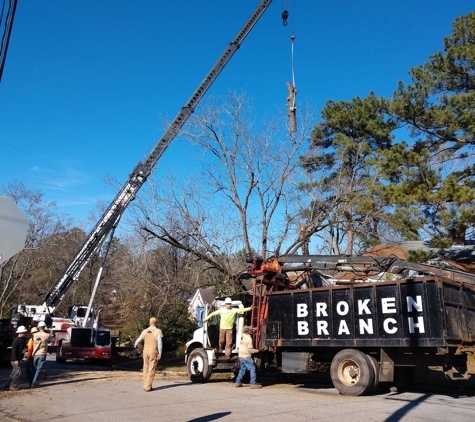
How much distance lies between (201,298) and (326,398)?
3743 cm

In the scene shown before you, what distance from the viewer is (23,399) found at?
33.2 ft

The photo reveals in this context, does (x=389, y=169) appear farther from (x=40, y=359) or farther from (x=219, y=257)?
(x=40, y=359)

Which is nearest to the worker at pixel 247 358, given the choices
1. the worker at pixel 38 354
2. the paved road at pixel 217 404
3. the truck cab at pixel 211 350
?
the paved road at pixel 217 404

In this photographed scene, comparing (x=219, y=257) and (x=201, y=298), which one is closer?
(x=219, y=257)

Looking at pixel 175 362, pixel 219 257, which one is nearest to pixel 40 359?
pixel 219 257

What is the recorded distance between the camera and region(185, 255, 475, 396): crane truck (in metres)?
9.99

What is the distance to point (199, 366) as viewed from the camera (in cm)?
1360

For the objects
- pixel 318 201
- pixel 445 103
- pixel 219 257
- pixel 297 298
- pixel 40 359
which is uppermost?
pixel 445 103

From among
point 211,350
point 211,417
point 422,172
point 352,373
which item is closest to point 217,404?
point 211,417

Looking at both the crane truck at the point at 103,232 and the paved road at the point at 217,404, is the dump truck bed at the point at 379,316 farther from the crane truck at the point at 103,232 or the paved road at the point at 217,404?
the crane truck at the point at 103,232

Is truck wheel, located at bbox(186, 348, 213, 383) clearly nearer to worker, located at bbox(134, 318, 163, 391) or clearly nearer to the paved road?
the paved road

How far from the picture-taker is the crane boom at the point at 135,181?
21.2m

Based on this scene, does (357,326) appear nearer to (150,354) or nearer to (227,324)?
(227,324)

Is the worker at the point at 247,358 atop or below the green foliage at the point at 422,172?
below
